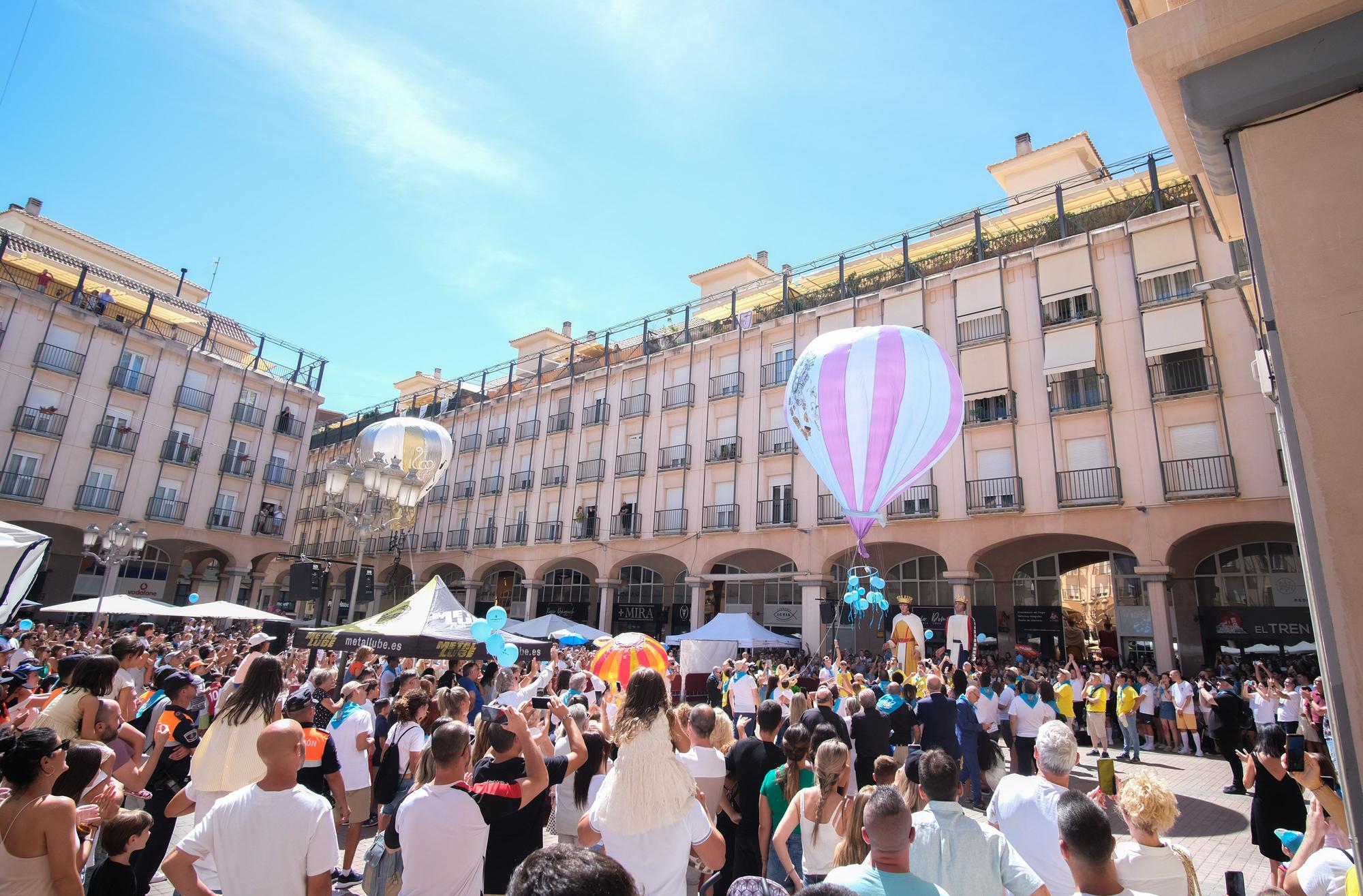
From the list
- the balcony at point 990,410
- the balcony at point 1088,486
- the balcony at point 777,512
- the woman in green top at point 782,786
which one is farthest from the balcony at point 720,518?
the woman in green top at point 782,786

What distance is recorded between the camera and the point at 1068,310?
20547 millimetres

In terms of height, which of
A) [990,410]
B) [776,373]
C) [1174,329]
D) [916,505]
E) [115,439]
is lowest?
[916,505]

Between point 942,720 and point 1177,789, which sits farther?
point 1177,789

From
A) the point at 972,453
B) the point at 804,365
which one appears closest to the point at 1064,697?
the point at 804,365

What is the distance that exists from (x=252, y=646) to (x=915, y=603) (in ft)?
62.4

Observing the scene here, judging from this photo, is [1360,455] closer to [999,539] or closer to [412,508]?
[412,508]

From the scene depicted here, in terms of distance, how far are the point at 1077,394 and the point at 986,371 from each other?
8.25 feet

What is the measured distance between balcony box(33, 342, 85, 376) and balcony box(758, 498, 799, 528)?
26.2 metres

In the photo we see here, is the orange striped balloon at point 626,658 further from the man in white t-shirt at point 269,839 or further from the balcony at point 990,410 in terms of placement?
the balcony at point 990,410

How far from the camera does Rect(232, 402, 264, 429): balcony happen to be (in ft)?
107

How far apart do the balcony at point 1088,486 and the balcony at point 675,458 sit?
1250 cm

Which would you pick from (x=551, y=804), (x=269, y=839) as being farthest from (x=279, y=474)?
(x=269, y=839)

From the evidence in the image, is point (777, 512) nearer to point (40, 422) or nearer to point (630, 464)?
point (630, 464)

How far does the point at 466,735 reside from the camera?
3393 millimetres
